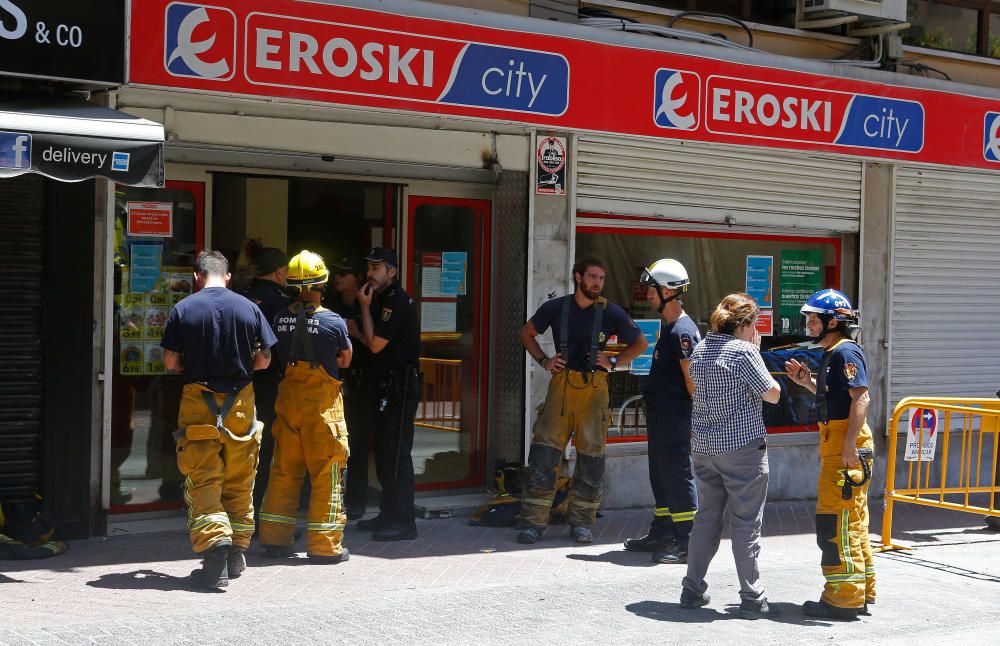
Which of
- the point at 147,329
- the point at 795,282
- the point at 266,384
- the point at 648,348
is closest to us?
the point at 266,384

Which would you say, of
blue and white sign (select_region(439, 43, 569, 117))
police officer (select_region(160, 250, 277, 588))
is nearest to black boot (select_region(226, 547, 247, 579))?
police officer (select_region(160, 250, 277, 588))

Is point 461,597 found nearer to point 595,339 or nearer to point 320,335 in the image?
point 320,335

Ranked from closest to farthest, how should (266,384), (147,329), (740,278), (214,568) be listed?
(214,568), (266,384), (147,329), (740,278)

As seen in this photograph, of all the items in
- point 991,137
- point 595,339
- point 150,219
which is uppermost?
point 991,137

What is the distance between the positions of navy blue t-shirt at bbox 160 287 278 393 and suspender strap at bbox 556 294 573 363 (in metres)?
2.52

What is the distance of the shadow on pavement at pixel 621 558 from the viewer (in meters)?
8.34

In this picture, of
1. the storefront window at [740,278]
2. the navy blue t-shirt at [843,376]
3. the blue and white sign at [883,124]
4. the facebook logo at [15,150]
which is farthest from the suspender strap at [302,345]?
the blue and white sign at [883,124]

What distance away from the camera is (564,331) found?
888 cm

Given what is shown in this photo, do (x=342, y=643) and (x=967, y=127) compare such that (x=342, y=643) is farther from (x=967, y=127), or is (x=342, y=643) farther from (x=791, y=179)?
(x=967, y=127)

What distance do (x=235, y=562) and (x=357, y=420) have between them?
2.22m

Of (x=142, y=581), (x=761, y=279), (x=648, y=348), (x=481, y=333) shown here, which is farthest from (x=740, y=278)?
(x=142, y=581)

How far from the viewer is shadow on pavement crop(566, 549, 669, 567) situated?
834cm

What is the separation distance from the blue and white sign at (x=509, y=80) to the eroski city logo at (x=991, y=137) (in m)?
5.18

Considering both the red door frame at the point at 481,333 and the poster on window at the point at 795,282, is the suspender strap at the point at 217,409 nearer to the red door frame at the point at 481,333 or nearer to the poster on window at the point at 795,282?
the red door frame at the point at 481,333
